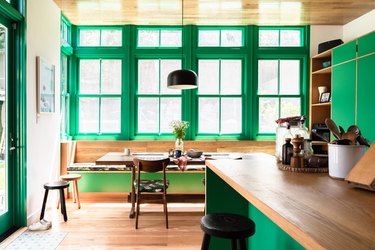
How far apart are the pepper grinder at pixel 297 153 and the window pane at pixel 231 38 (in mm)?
4230

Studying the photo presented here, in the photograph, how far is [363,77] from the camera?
3990mm

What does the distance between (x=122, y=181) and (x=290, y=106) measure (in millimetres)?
3464

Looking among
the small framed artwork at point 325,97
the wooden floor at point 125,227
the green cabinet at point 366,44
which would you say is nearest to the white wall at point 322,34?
the small framed artwork at point 325,97

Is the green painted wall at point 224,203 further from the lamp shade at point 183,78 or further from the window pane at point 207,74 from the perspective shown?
the window pane at point 207,74

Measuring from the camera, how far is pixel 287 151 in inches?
70.6

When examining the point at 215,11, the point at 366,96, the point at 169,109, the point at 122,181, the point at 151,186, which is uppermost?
the point at 215,11

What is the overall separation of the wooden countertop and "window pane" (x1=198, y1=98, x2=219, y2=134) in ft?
13.2

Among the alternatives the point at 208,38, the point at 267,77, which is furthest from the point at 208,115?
the point at 208,38

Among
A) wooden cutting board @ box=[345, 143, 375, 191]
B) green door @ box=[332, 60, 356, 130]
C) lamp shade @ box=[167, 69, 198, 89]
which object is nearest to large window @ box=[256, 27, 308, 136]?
green door @ box=[332, 60, 356, 130]

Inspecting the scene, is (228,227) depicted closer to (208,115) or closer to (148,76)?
(208,115)

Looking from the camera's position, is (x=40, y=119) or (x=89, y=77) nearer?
(x=40, y=119)

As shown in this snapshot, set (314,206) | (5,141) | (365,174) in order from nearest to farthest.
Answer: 1. (314,206)
2. (365,174)
3. (5,141)

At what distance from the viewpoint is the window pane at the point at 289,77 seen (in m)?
5.64

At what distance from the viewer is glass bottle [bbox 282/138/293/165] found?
1786 mm
